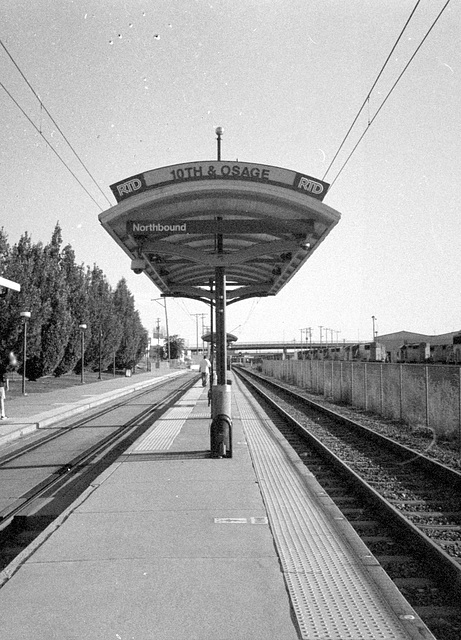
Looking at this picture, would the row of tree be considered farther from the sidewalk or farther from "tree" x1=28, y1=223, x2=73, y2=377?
the sidewalk

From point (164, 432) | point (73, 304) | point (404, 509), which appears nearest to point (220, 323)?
point (164, 432)

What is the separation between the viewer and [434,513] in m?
7.36

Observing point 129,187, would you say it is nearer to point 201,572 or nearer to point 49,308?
point 201,572

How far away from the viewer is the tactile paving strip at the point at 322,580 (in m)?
3.64

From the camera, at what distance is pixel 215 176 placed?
9.59 meters

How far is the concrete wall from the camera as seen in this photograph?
15.4 meters

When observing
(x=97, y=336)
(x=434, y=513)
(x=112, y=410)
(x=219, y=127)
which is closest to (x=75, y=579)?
(x=434, y=513)

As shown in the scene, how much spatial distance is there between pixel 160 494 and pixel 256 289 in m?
8.47

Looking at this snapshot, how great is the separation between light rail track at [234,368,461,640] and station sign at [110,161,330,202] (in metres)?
4.61

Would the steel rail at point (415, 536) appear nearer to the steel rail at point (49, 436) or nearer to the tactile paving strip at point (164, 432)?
the tactile paving strip at point (164, 432)

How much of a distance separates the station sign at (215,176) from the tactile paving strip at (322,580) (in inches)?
189

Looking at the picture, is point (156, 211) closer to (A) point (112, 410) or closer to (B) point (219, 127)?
(B) point (219, 127)

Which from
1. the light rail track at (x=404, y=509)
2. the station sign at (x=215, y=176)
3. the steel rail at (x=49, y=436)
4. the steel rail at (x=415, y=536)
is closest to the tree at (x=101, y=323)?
the steel rail at (x=49, y=436)

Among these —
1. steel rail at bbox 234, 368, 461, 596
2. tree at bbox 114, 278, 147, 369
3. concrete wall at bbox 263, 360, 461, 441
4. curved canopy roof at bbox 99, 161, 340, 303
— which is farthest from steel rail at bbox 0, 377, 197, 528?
tree at bbox 114, 278, 147, 369
